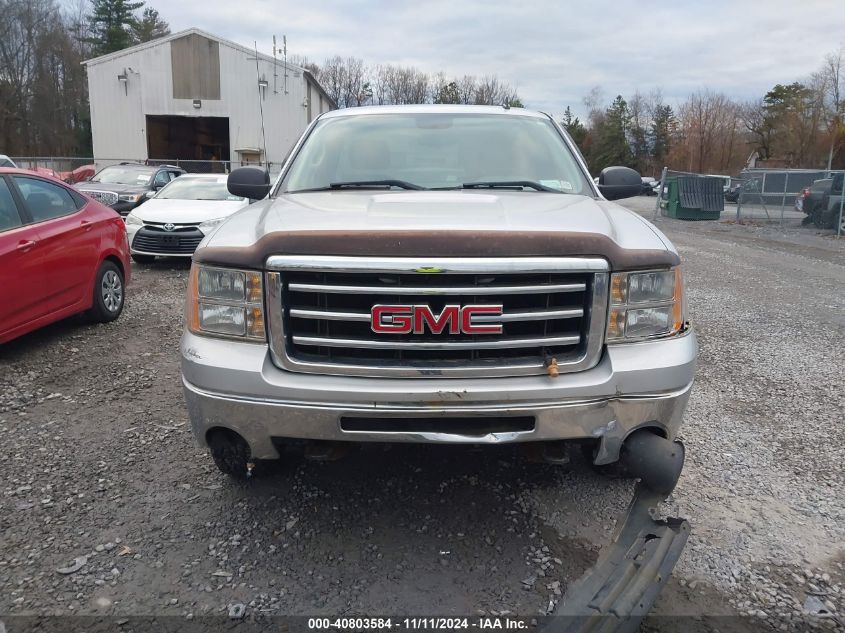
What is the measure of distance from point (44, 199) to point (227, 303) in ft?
14.0

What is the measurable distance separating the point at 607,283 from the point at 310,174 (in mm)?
2069

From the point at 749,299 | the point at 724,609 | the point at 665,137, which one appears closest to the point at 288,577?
the point at 724,609

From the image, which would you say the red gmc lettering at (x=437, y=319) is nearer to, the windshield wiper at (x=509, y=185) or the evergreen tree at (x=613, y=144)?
the windshield wiper at (x=509, y=185)

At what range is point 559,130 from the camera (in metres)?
4.22

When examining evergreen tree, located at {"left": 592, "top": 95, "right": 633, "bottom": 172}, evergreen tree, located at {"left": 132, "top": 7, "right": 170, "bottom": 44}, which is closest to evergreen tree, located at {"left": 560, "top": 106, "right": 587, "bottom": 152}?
evergreen tree, located at {"left": 592, "top": 95, "right": 633, "bottom": 172}

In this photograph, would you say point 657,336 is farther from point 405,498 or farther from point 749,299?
point 749,299

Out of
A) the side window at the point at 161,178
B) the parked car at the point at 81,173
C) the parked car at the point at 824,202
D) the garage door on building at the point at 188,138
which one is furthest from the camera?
the garage door on building at the point at 188,138

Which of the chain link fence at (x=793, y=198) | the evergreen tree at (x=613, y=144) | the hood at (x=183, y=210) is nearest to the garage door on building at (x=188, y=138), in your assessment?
the hood at (x=183, y=210)

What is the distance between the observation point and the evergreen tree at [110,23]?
2234 inches

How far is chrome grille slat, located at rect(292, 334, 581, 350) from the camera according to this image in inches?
95.7

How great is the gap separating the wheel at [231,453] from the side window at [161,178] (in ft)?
46.2

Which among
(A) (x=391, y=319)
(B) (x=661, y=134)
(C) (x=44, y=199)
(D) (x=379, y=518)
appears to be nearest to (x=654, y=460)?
(A) (x=391, y=319)

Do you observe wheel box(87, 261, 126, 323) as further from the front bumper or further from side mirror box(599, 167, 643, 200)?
side mirror box(599, 167, 643, 200)

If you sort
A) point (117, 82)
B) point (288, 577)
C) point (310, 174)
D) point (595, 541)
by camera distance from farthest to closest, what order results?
point (117, 82), point (310, 174), point (595, 541), point (288, 577)
